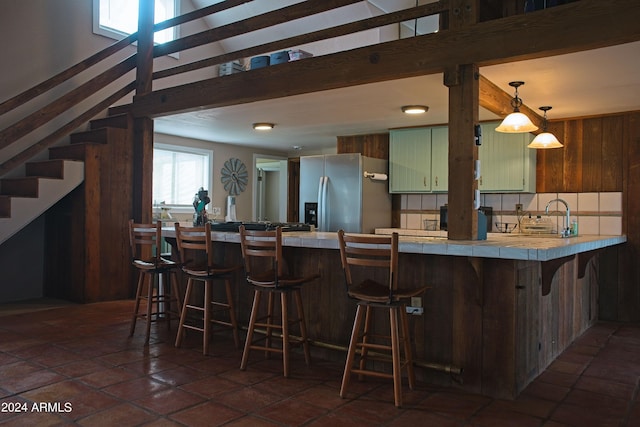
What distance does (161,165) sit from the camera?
7.35m

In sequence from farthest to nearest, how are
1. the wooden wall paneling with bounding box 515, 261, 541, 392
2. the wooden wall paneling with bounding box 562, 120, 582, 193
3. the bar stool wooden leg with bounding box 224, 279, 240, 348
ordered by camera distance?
the wooden wall paneling with bounding box 562, 120, 582, 193, the bar stool wooden leg with bounding box 224, 279, 240, 348, the wooden wall paneling with bounding box 515, 261, 541, 392

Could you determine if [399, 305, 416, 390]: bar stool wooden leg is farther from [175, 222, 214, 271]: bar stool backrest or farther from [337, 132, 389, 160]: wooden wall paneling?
[337, 132, 389, 160]: wooden wall paneling

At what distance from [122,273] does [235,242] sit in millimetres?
2303

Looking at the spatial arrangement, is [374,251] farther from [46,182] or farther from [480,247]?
[46,182]

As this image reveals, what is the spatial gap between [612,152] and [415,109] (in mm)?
2087

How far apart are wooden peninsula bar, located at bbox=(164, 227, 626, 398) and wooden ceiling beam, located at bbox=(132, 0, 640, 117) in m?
1.18

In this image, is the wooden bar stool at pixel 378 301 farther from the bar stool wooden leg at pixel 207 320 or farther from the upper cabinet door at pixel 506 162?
the upper cabinet door at pixel 506 162

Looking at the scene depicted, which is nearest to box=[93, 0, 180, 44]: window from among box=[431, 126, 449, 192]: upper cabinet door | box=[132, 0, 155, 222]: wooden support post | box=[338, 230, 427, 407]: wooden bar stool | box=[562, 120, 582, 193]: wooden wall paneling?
box=[132, 0, 155, 222]: wooden support post

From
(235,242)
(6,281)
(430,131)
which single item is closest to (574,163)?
(430,131)

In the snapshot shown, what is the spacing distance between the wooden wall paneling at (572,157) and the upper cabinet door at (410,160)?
4.81ft

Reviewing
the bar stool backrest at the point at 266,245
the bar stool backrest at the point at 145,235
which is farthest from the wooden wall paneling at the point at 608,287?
the bar stool backrest at the point at 145,235

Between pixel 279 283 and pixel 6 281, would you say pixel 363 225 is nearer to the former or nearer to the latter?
pixel 279 283

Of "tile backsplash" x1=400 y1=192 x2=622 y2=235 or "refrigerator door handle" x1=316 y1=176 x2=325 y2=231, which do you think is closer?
"tile backsplash" x1=400 y1=192 x2=622 y2=235

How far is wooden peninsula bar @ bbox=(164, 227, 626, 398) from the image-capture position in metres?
2.86
